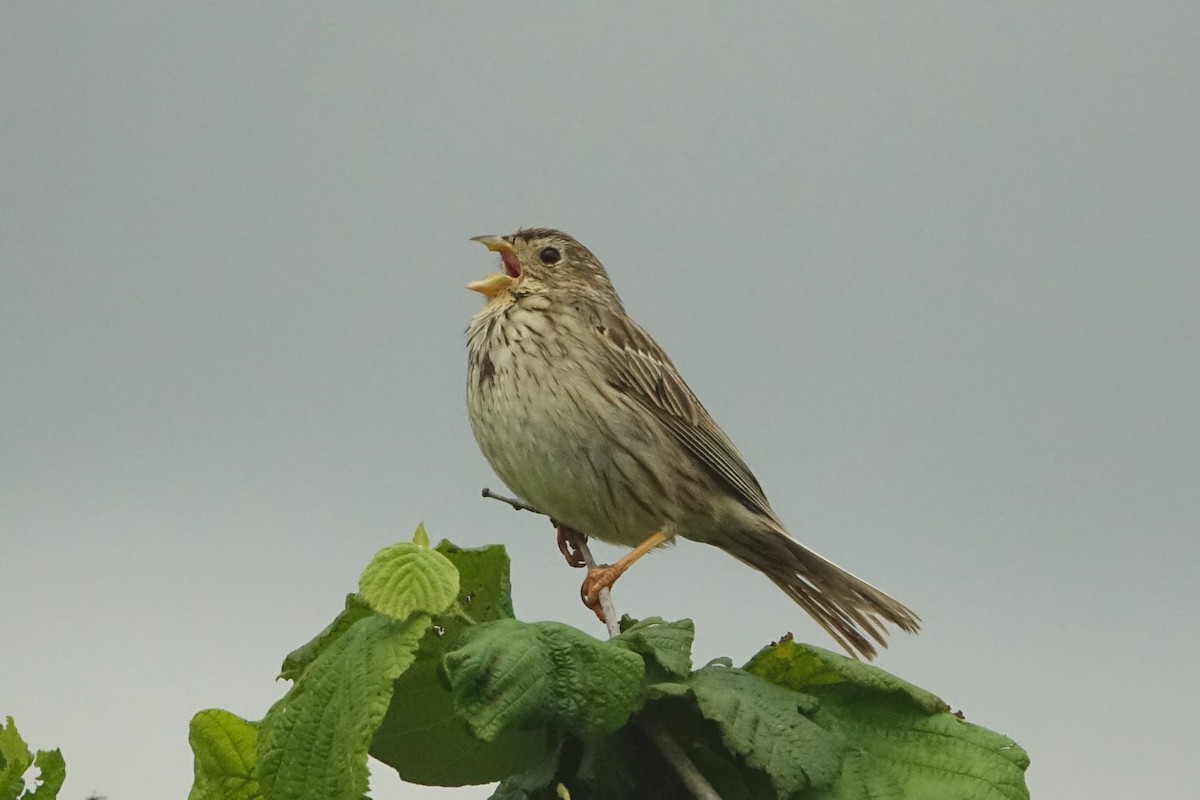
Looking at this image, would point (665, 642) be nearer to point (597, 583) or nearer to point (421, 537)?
point (421, 537)

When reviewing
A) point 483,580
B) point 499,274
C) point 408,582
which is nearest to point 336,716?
point 408,582

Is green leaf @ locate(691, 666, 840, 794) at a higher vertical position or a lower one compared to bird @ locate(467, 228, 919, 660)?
lower

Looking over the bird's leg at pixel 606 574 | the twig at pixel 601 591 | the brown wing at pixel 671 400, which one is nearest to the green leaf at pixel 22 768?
the twig at pixel 601 591

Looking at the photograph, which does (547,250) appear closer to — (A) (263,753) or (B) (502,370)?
(B) (502,370)

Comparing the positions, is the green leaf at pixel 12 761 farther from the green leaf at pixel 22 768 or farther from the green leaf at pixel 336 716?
the green leaf at pixel 336 716

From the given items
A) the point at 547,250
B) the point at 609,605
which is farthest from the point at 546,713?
Result: the point at 547,250

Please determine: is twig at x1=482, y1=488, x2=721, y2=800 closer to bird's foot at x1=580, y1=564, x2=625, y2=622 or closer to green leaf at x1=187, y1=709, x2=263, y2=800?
green leaf at x1=187, y1=709, x2=263, y2=800

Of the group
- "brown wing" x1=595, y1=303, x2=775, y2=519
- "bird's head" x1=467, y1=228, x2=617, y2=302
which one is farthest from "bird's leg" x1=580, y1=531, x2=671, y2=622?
"bird's head" x1=467, y1=228, x2=617, y2=302
